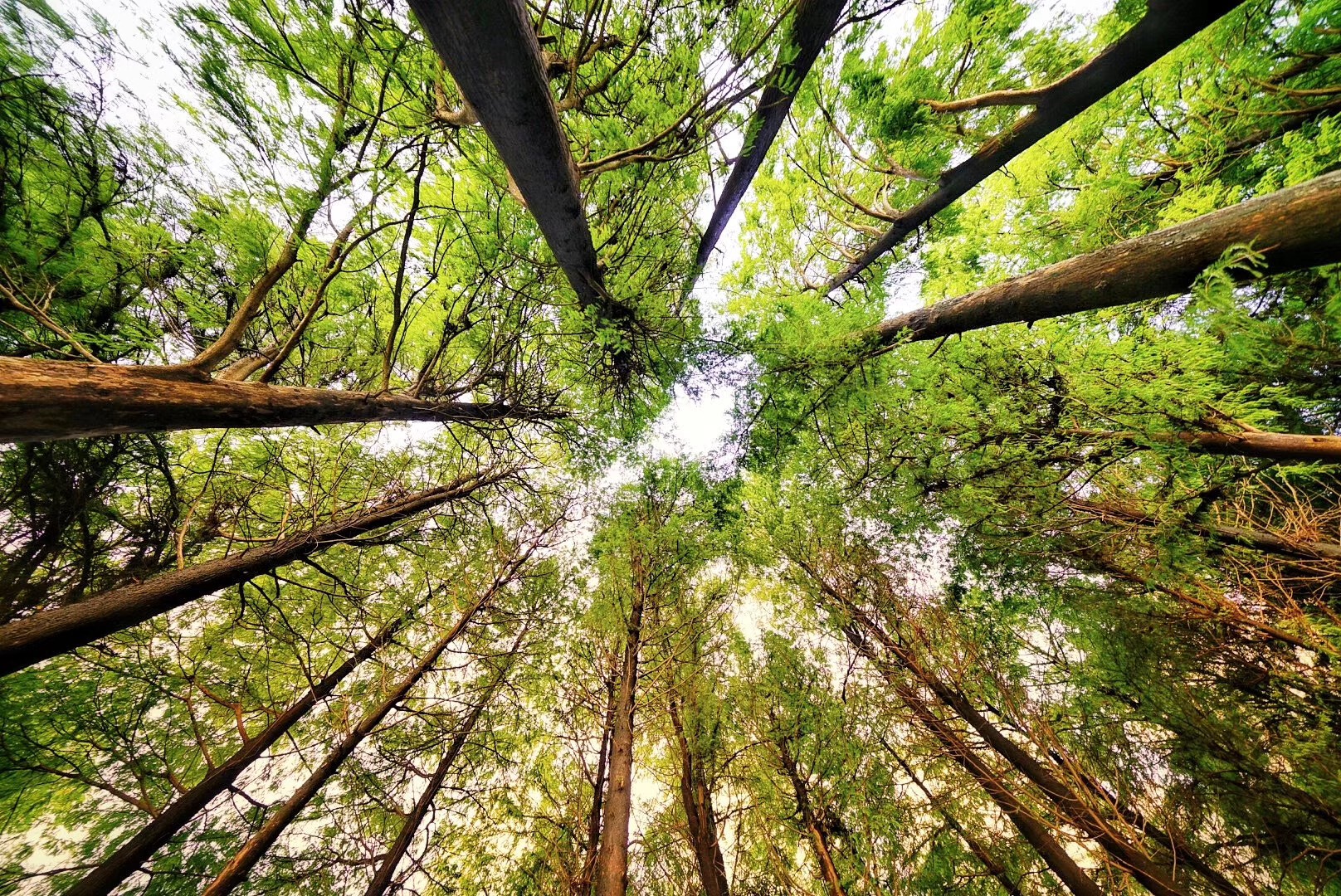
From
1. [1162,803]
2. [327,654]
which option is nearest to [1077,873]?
[1162,803]

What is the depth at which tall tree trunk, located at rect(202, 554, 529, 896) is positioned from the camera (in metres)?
2.77

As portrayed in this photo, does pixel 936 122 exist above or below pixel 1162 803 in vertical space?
above

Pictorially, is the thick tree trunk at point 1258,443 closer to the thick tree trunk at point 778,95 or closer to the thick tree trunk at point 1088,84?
the thick tree trunk at point 1088,84

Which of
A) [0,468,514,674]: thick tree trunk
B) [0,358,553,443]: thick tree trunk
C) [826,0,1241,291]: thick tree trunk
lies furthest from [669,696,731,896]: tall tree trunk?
[826,0,1241,291]: thick tree trunk

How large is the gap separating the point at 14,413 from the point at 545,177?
2614mm

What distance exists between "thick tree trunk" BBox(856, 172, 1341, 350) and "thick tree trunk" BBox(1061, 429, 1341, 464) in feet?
3.32

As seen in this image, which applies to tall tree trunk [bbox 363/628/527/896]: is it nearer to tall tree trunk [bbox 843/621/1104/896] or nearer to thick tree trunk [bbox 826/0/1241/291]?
tall tree trunk [bbox 843/621/1104/896]

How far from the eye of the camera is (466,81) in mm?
→ 1793

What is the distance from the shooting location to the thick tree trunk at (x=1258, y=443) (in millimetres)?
2555

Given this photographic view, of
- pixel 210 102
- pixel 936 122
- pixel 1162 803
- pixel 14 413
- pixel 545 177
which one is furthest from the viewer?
pixel 1162 803

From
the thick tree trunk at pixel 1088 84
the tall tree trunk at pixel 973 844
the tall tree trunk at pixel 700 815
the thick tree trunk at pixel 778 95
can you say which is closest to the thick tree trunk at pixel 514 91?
the thick tree trunk at pixel 778 95

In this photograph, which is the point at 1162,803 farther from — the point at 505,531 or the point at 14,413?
the point at 14,413

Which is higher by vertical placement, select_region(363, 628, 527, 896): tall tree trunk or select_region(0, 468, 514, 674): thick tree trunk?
select_region(0, 468, 514, 674): thick tree trunk

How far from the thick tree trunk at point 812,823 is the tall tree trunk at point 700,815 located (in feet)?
4.23
